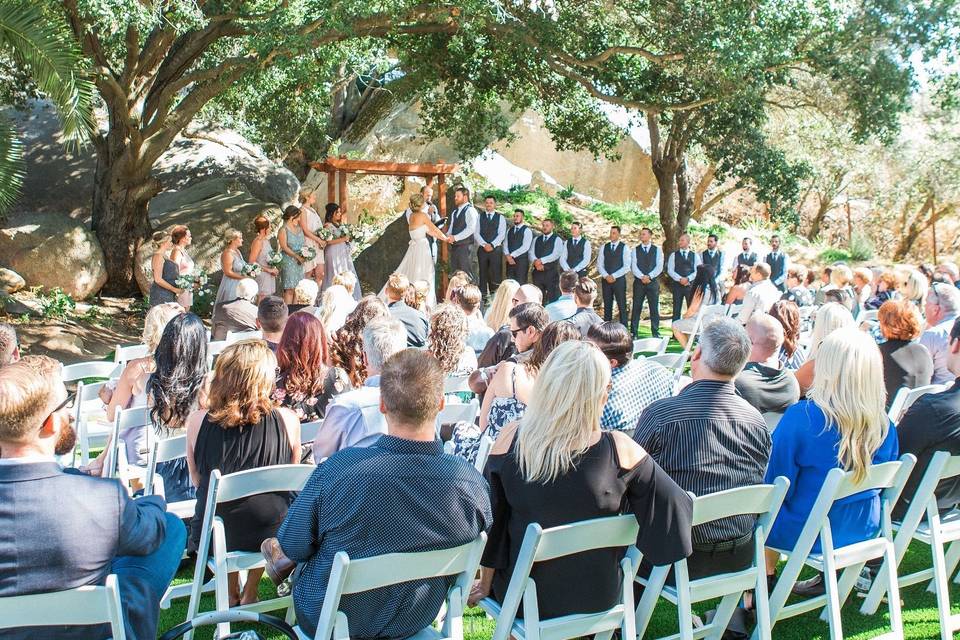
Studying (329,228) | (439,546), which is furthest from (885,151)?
(439,546)

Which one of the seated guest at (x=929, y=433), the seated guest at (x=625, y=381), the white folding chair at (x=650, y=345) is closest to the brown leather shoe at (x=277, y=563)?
the seated guest at (x=625, y=381)

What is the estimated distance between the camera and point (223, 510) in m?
3.81

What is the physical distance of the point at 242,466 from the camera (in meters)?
3.85

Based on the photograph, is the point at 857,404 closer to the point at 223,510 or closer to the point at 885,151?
the point at 223,510

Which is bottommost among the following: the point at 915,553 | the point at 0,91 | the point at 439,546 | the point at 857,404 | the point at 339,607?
the point at 915,553

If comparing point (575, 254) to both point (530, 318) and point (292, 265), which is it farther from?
point (530, 318)

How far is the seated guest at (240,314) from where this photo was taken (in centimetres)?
814

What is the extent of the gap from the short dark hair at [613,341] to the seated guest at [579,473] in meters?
1.41

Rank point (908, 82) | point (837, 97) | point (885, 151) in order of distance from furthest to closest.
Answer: point (885, 151), point (837, 97), point (908, 82)

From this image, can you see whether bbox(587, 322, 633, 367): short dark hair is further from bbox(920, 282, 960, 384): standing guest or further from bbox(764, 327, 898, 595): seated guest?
bbox(920, 282, 960, 384): standing guest

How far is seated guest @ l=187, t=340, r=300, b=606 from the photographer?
3.77 metres

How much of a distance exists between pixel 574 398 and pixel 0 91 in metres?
12.8

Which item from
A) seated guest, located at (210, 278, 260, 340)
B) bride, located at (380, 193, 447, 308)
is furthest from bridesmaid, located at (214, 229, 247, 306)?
bride, located at (380, 193, 447, 308)

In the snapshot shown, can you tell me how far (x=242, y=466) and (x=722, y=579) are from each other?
208 cm
